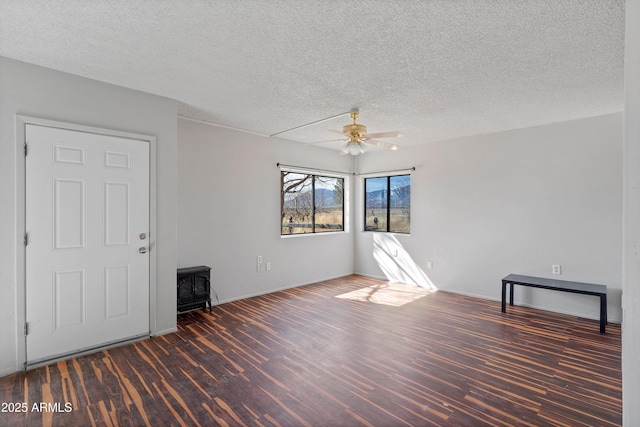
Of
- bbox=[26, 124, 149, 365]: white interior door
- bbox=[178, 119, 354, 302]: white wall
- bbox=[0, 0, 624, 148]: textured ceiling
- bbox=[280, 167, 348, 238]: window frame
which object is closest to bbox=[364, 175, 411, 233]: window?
bbox=[280, 167, 348, 238]: window frame

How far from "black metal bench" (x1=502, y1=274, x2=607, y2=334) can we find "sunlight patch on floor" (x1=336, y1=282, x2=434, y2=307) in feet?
4.10

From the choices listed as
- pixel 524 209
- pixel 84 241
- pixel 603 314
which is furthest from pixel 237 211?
pixel 603 314

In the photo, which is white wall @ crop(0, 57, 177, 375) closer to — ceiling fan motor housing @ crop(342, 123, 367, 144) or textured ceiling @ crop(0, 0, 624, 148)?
textured ceiling @ crop(0, 0, 624, 148)

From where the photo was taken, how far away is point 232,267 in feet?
14.7

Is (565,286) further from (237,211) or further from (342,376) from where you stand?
(237,211)

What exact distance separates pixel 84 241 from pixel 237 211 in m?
1.99

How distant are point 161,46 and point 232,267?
9.87 feet

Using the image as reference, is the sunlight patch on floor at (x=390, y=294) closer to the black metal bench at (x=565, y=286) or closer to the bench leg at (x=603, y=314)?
the black metal bench at (x=565, y=286)

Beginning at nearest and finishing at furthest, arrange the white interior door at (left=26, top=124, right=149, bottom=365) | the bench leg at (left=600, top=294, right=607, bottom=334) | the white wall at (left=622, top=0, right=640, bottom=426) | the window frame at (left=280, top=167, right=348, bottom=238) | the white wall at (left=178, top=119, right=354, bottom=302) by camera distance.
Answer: the white wall at (left=622, top=0, right=640, bottom=426)
the white interior door at (left=26, top=124, right=149, bottom=365)
the bench leg at (left=600, top=294, right=607, bottom=334)
the white wall at (left=178, top=119, right=354, bottom=302)
the window frame at (left=280, top=167, right=348, bottom=238)

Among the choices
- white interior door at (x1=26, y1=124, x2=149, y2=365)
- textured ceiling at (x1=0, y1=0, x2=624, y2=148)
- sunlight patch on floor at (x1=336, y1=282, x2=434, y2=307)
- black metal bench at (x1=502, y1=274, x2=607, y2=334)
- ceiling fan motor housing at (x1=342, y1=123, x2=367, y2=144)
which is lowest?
sunlight patch on floor at (x1=336, y1=282, x2=434, y2=307)

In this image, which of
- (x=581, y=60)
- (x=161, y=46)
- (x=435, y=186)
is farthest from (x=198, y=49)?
(x=435, y=186)

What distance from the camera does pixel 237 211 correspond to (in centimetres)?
455

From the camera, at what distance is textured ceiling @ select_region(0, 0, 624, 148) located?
1843 millimetres

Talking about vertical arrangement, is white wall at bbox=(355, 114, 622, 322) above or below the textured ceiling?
below
